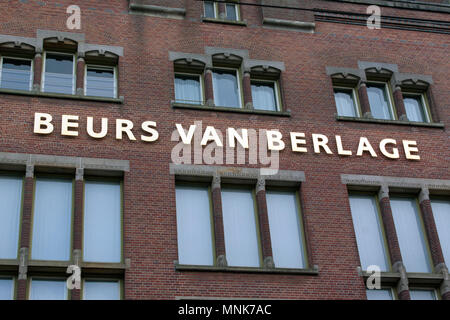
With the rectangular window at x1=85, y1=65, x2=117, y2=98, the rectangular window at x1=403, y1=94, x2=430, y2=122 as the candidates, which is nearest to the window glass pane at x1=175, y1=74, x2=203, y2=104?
the rectangular window at x1=85, y1=65, x2=117, y2=98

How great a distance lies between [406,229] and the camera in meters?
22.3

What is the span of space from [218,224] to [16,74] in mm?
7250

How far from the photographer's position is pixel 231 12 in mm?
26016

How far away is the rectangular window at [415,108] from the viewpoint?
82.1 ft

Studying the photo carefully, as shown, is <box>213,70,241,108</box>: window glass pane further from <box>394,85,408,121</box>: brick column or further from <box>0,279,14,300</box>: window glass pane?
<box>0,279,14,300</box>: window glass pane

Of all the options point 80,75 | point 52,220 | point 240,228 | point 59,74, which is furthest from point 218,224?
point 59,74

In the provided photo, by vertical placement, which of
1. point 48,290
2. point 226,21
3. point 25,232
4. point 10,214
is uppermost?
point 226,21

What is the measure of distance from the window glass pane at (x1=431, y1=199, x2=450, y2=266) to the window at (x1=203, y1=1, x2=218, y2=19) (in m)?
8.91

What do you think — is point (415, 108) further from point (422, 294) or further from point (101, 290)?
point (101, 290)

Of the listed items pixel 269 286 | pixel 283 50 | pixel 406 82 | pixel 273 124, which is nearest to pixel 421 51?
pixel 406 82

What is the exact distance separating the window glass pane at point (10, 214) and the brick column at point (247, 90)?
6.78 metres

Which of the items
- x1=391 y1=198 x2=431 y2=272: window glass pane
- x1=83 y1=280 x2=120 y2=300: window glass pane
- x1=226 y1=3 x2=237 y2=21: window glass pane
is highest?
x1=226 y1=3 x2=237 y2=21: window glass pane

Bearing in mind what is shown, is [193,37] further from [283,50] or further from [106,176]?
[106,176]

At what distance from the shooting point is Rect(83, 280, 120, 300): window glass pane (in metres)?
19.5
